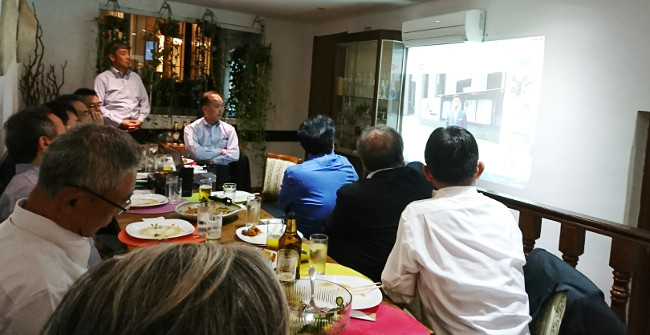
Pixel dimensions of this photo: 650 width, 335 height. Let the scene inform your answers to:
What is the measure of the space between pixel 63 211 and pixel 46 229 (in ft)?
0.19

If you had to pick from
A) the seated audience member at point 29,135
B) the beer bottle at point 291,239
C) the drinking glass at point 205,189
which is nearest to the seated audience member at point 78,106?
the seated audience member at point 29,135

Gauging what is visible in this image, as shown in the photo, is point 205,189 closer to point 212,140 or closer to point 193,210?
point 193,210

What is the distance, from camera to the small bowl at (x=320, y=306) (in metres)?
1.10

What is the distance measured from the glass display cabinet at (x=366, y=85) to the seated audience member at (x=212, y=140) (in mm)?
1691

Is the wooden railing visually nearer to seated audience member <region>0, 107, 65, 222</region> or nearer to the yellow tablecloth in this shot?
the yellow tablecloth

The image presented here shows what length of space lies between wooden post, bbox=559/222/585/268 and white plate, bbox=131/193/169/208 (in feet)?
6.21

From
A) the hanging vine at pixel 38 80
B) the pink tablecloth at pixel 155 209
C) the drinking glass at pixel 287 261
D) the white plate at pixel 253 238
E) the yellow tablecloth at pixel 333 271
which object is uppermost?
the hanging vine at pixel 38 80

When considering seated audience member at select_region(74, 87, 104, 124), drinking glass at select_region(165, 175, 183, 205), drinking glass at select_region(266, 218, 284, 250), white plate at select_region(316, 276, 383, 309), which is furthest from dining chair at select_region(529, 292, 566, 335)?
seated audience member at select_region(74, 87, 104, 124)

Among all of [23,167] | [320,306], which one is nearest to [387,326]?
[320,306]

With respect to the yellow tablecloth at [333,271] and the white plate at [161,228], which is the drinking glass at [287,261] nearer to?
the yellow tablecloth at [333,271]

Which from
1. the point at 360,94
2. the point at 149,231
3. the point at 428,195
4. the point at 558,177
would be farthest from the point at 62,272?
the point at 360,94

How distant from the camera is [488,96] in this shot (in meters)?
4.23

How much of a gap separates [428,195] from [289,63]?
5121 millimetres

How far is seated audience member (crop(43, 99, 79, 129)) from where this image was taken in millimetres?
2756
